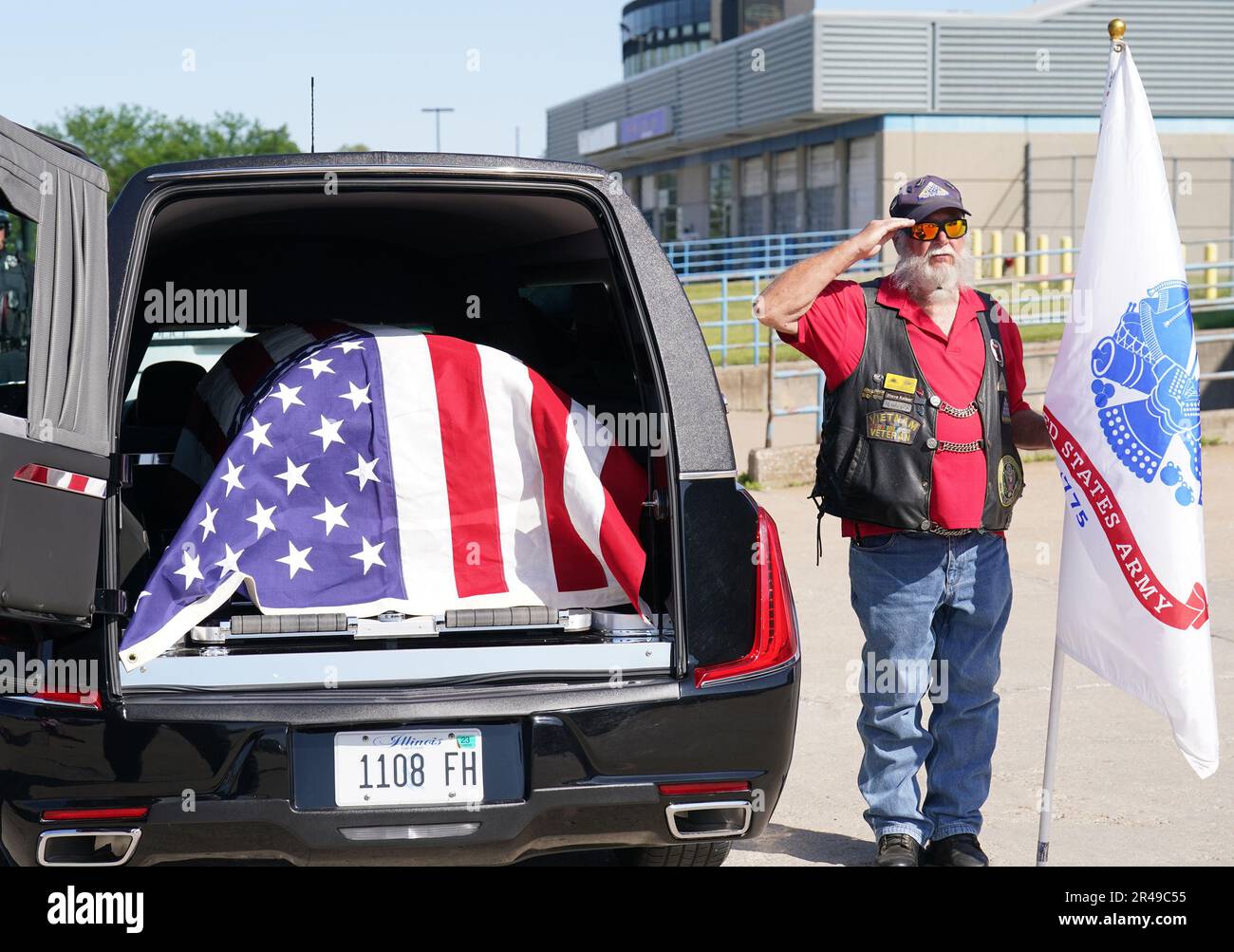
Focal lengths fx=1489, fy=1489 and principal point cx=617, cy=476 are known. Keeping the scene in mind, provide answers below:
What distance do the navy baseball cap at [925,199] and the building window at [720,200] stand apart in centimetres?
4069

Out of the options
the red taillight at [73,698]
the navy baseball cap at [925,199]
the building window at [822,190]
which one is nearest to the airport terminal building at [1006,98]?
the building window at [822,190]

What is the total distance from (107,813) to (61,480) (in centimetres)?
73

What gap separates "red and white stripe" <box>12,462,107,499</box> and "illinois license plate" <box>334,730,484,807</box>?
2.50 feet

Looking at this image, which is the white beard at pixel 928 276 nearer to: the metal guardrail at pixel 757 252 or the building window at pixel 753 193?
the metal guardrail at pixel 757 252

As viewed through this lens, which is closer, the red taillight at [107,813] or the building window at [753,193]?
the red taillight at [107,813]

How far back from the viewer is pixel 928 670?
13.9ft

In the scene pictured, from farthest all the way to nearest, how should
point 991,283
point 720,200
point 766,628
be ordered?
point 720,200 → point 991,283 → point 766,628

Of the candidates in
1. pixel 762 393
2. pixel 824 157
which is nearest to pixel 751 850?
pixel 762 393

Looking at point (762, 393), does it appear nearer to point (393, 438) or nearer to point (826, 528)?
point (826, 528)

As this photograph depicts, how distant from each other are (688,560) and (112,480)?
132 centimetres

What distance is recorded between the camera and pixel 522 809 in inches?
131

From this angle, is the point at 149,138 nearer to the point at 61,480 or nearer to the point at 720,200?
the point at 720,200

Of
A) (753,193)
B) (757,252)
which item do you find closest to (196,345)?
(757,252)

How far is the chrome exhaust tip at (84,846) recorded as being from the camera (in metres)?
3.22
